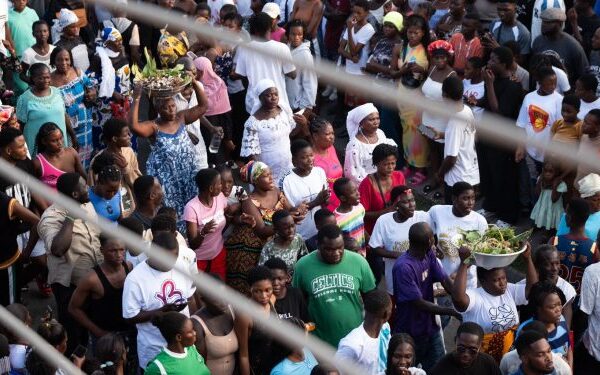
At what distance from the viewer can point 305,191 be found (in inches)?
295

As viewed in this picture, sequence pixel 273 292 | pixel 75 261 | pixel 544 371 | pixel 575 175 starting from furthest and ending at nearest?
pixel 575 175 < pixel 75 261 < pixel 273 292 < pixel 544 371

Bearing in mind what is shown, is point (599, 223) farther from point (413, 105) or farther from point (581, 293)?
point (413, 105)

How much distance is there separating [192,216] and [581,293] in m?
2.41

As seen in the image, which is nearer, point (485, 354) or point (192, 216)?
point (485, 354)

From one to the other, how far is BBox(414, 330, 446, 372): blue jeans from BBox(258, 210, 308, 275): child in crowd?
88 centimetres

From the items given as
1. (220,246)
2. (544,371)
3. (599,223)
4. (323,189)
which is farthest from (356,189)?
(544,371)

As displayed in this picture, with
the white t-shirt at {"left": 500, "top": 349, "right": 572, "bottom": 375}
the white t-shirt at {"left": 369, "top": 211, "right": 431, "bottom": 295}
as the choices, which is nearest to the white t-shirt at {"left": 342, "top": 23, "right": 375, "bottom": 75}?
the white t-shirt at {"left": 369, "top": 211, "right": 431, "bottom": 295}

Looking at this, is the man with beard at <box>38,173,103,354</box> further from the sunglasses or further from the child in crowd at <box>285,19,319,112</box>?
the child in crowd at <box>285,19,319,112</box>

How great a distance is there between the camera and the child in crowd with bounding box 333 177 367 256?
713 centimetres

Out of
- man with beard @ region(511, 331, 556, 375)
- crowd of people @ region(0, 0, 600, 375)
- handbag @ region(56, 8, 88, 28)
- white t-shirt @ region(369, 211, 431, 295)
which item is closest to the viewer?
man with beard @ region(511, 331, 556, 375)

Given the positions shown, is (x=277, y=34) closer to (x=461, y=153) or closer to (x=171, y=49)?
(x=171, y=49)

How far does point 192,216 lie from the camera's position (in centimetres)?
708

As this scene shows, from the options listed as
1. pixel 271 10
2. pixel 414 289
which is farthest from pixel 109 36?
pixel 414 289

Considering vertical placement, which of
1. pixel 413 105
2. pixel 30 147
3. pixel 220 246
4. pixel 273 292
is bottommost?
pixel 30 147
